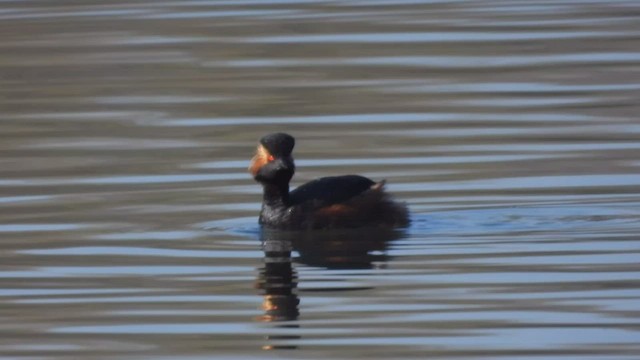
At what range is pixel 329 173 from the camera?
15.6 metres

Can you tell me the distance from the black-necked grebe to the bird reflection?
0.08 metres

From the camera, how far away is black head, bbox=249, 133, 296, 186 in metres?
13.8

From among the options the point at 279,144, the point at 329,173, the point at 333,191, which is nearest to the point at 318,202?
the point at 333,191

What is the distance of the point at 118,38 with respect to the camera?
80.6 feet

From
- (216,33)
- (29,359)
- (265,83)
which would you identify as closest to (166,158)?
(265,83)

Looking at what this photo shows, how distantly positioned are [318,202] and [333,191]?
12cm

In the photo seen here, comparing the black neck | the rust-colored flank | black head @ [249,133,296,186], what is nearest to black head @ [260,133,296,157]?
black head @ [249,133,296,186]

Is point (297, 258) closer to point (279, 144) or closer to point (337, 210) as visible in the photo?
point (337, 210)

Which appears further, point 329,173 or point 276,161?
point 329,173

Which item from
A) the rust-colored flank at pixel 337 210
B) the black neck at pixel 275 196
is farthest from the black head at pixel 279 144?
the rust-colored flank at pixel 337 210

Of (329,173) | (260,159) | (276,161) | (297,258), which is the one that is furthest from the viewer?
(329,173)

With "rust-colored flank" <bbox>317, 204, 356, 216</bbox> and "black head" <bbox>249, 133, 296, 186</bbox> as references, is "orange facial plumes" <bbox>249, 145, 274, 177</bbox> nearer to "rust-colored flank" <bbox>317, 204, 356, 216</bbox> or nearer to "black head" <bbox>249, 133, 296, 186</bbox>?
"black head" <bbox>249, 133, 296, 186</bbox>

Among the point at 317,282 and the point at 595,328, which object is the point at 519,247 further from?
the point at 595,328

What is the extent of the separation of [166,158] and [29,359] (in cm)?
627
